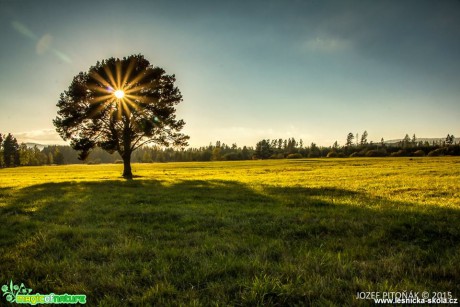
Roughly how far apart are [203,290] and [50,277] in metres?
2.81

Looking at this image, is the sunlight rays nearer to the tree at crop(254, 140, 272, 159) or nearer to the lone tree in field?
the lone tree in field

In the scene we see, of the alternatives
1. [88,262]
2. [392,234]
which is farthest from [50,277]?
[392,234]

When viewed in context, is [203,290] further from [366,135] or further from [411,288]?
[366,135]

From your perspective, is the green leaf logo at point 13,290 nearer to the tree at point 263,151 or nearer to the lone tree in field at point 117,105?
the lone tree in field at point 117,105

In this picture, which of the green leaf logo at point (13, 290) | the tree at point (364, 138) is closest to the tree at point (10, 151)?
the green leaf logo at point (13, 290)

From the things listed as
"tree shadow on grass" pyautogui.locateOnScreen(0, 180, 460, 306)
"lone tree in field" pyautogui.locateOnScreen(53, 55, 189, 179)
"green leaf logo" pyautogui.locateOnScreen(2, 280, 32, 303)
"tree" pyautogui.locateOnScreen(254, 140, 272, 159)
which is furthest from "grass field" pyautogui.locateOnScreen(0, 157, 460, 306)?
"tree" pyautogui.locateOnScreen(254, 140, 272, 159)

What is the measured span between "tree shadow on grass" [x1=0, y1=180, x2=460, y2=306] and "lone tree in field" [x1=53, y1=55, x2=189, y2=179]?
21909mm

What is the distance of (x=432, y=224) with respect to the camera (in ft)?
23.2

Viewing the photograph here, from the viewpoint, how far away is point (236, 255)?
530 centimetres

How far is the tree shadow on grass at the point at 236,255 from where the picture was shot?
3885 millimetres

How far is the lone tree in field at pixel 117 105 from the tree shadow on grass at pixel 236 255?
21.9 metres

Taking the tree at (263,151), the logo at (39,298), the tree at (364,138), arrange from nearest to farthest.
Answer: the logo at (39,298) → the tree at (263,151) → the tree at (364,138)

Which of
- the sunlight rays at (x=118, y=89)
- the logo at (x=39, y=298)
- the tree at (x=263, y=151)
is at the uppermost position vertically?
the sunlight rays at (x=118, y=89)

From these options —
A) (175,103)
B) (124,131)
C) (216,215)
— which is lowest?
(216,215)
